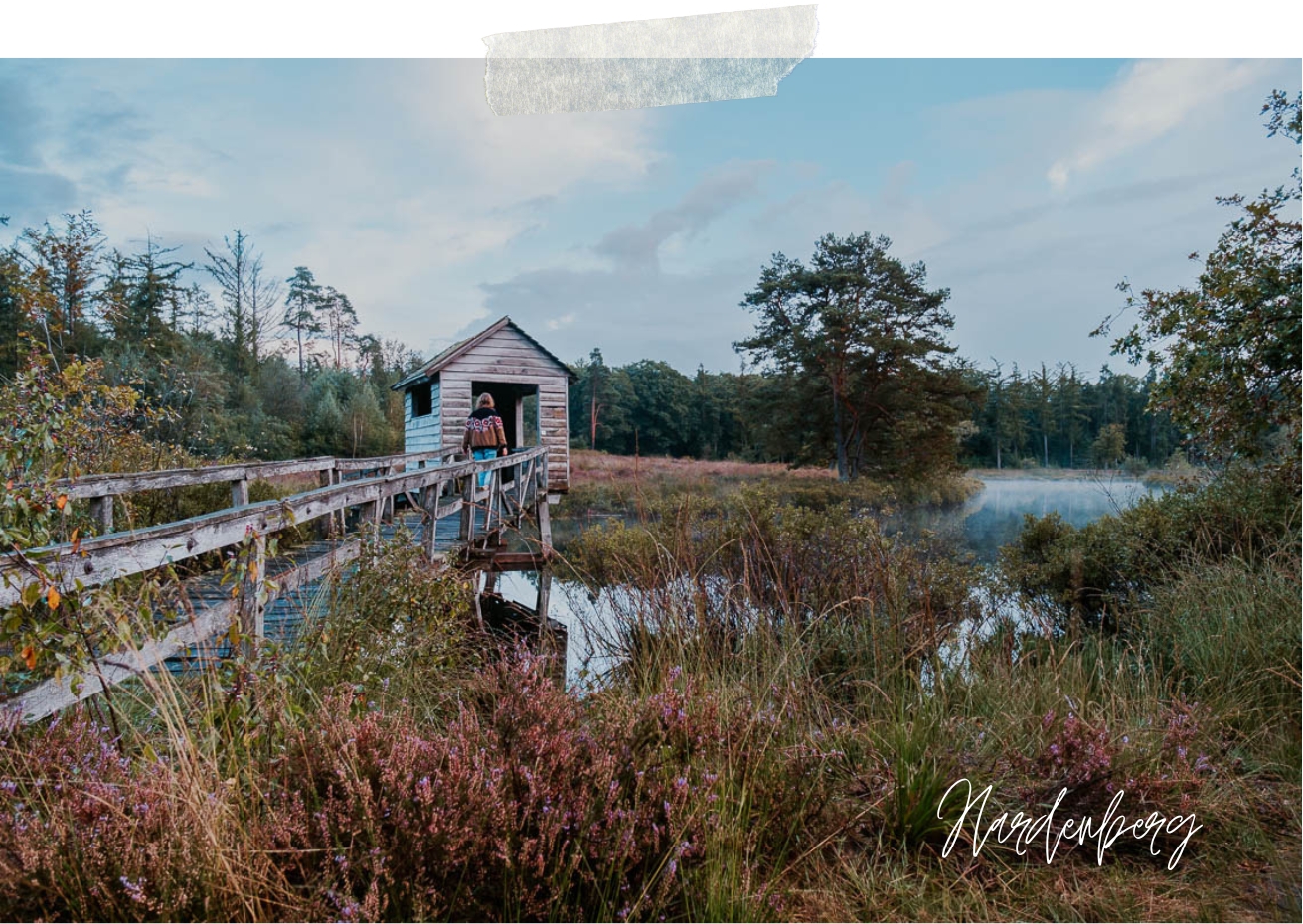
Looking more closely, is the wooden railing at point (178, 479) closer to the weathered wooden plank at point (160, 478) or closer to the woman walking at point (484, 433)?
the weathered wooden plank at point (160, 478)

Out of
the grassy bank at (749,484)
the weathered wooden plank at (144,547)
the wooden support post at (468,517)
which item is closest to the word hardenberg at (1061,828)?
the weathered wooden plank at (144,547)

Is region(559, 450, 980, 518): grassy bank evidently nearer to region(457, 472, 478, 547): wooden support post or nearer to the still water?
the still water

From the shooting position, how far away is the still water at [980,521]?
3500 mm

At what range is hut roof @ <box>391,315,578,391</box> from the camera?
991 cm

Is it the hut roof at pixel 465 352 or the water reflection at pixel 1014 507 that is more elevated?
the hut roof at pixel 465 352

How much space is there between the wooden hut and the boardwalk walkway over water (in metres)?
2.17

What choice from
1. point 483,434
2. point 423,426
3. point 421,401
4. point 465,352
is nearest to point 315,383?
point 483,434

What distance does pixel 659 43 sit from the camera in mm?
2104

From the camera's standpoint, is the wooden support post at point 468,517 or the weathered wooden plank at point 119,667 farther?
the wooden support post at point 468,517

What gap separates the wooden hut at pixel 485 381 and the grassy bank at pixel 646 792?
7446 millimetres

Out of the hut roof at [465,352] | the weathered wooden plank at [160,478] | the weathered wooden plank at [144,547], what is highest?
the hut roof at [465,352]

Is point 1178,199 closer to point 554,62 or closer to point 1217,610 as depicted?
point 1217,610

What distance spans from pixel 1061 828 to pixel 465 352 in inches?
373

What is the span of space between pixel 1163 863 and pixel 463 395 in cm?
964
